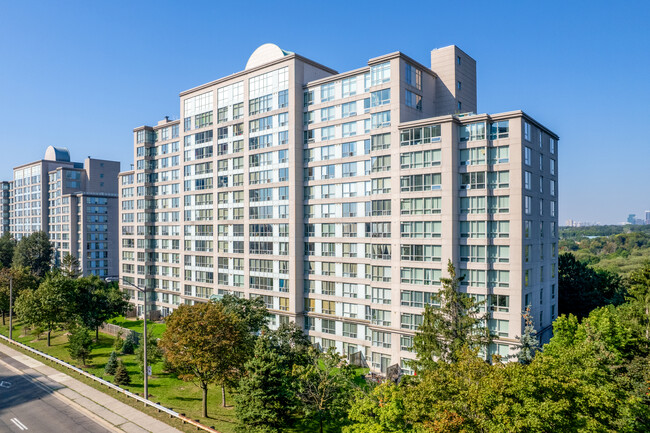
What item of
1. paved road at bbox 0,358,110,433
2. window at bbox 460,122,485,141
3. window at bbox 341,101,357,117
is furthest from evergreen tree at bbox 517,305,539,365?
paved road at bbox 0,358,110,433

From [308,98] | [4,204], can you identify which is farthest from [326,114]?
[4,204]

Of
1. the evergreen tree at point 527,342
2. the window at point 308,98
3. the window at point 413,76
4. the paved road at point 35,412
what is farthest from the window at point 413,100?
the paved road at point 35,412

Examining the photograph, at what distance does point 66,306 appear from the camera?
5881 cm

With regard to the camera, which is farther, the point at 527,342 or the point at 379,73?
the point at 379,73

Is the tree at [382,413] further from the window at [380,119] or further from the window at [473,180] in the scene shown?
the window at [380,119]

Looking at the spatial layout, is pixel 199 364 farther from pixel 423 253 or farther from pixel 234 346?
pixel 423 253

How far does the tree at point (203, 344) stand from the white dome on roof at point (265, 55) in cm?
4068

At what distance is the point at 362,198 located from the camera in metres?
54.9

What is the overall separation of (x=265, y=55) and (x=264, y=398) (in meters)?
51.7

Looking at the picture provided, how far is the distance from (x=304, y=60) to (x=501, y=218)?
34.6 m

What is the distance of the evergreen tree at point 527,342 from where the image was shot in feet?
125

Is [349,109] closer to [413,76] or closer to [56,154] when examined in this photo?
[413,76]

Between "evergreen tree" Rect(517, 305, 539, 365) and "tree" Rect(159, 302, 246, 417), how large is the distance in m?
24.9

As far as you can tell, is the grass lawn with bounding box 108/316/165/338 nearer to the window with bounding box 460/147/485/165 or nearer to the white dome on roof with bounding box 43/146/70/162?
the window with bounding box 460/147/485/165
